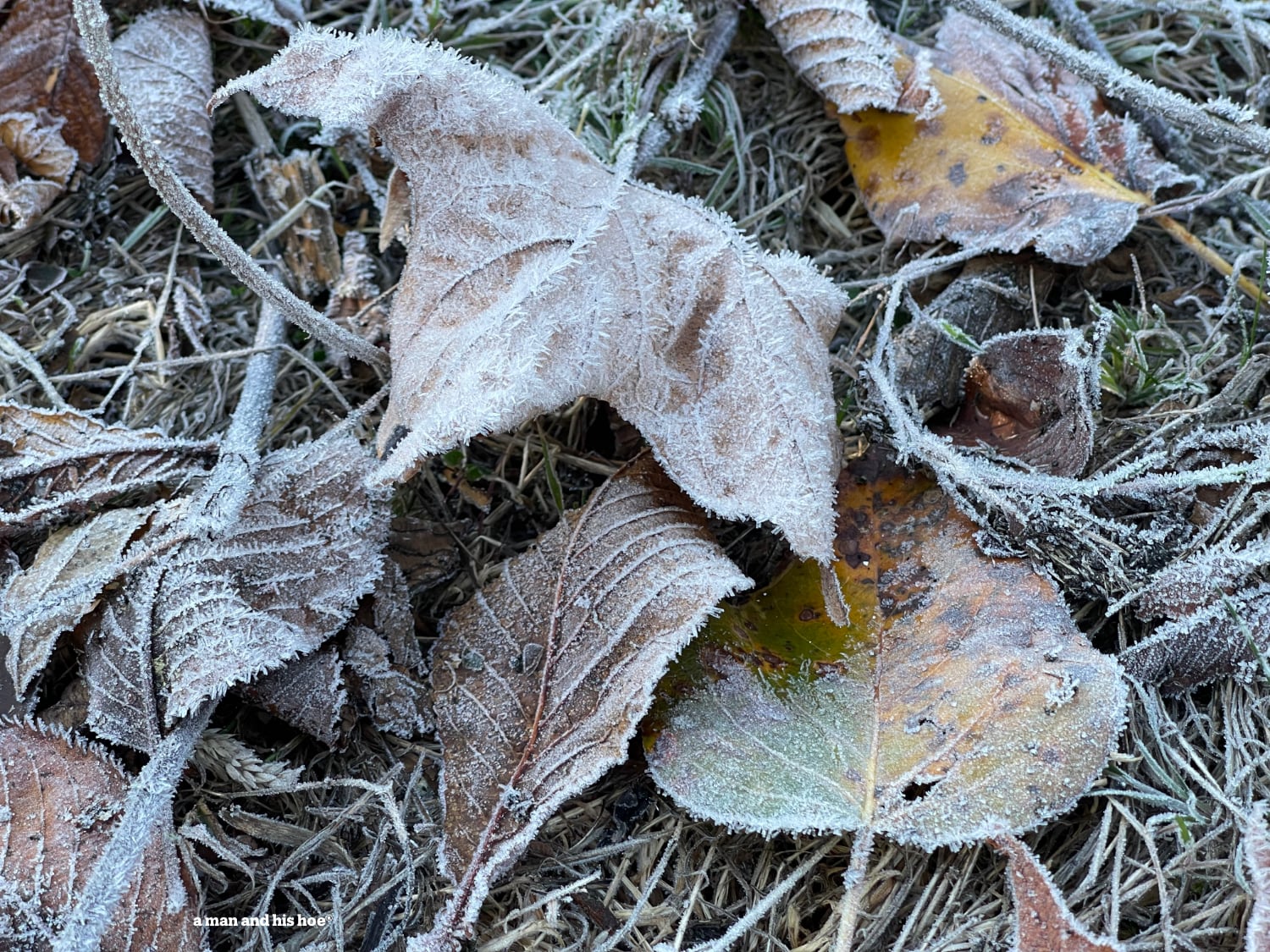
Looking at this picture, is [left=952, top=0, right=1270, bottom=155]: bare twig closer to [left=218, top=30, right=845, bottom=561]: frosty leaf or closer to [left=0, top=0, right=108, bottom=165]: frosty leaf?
[left=218, top=30, right=845, bottom=561]: frosty leaf

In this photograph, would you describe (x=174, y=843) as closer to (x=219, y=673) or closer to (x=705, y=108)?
(x=219, y=673)

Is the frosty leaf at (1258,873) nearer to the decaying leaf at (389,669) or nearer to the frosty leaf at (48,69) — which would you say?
the decaying leaf at (389,669)

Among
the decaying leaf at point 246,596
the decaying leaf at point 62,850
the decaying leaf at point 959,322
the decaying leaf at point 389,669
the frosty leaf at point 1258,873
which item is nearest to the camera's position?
the frosty leaf at point 1258,873

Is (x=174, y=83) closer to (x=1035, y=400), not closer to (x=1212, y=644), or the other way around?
(x=1035, y=400)

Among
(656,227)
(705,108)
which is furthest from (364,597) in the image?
(705,108)

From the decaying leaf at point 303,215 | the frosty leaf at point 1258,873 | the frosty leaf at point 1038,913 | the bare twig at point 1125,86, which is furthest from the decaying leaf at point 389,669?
the bare twig at point 1125,86

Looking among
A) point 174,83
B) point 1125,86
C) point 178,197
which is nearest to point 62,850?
point 178,197
